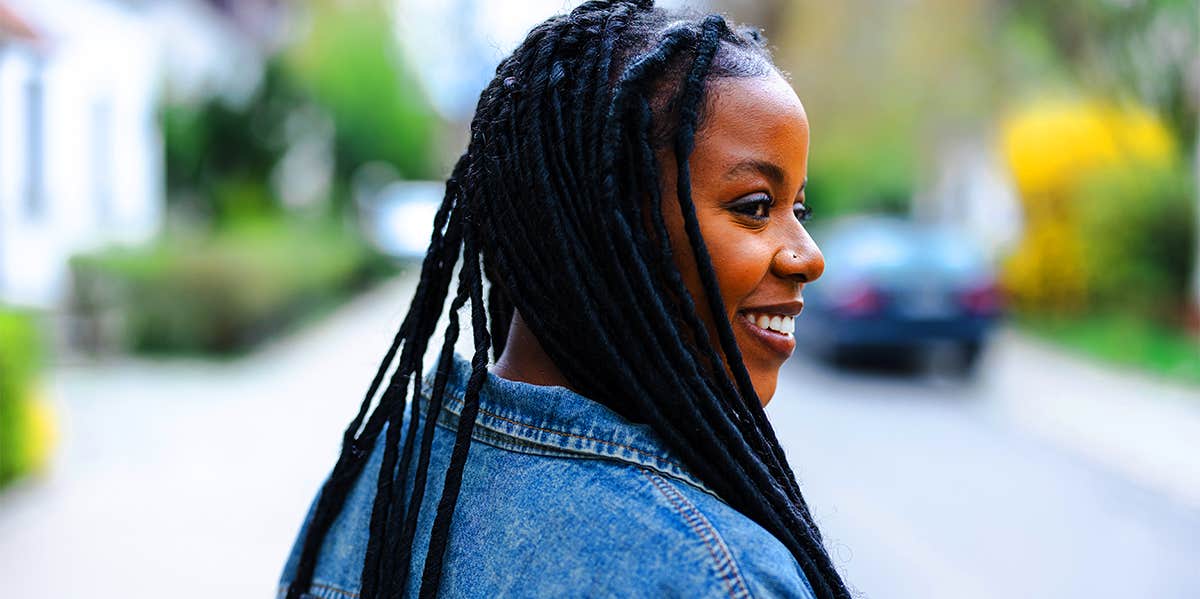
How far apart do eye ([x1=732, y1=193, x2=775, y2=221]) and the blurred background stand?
426mm

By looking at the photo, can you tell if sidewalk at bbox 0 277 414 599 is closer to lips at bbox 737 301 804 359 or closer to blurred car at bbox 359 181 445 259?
lips at bbox 737 301 804 359

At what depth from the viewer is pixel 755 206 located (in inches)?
51.3

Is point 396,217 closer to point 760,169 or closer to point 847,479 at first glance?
point 847,479

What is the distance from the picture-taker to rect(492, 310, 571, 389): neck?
1.30 metres

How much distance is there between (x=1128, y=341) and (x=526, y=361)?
43.6 ft

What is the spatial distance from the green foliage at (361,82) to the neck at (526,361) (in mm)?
20933

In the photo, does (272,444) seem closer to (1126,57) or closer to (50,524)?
(50,524)

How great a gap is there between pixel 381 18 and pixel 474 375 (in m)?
25.4

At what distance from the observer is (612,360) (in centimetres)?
119

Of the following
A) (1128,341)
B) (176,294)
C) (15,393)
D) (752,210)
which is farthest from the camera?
(1128,341)

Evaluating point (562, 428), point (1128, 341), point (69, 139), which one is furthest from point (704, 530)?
point (69, 139)

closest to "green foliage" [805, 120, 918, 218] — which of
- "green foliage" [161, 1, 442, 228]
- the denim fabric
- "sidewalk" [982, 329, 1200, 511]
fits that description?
"green foliage" [161, 1, 442, 228]

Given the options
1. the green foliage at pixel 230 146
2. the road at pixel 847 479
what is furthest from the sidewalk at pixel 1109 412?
the green foliage at pixel 230 146

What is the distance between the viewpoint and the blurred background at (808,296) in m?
6.04
